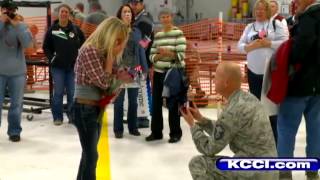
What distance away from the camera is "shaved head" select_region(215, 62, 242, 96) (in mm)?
3008

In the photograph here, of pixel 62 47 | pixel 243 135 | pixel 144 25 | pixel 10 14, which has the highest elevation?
pixel 10 14

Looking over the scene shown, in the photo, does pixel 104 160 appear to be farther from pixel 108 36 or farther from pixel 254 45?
pixel 108 36

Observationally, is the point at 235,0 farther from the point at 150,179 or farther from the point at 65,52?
the point at 150,179

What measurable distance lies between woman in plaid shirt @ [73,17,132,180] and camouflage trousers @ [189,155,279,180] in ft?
3.00

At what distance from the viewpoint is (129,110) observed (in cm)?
636

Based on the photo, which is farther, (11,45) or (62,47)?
(62,47)

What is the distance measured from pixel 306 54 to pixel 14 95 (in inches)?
136

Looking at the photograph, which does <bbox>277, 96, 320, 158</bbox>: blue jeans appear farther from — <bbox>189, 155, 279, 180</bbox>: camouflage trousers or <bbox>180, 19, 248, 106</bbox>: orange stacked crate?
<bbox>180, 19, 248, 106</bbox>: orange stacked crate

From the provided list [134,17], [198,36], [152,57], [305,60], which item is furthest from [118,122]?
[198,36]

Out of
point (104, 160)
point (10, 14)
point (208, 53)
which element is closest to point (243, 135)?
point (104, 160)

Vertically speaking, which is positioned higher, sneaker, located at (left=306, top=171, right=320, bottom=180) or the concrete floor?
sneaker, located at (left=306, top=171, right=320, bottom=180)

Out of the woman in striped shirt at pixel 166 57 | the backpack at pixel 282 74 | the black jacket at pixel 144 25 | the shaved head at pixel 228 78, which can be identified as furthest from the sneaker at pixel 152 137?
the shaved head at pixel 228 78

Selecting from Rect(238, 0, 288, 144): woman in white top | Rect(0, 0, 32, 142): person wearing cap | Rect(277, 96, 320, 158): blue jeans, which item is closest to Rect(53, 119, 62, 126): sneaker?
Rect(0, 0, 32, 142): person wearing cap

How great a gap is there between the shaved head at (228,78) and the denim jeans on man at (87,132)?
1.11m
